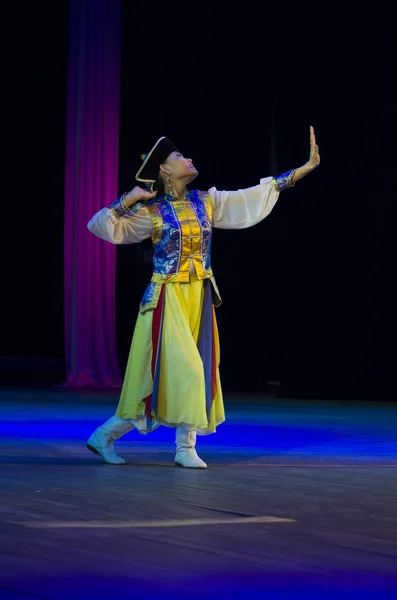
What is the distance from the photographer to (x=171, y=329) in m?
4.86

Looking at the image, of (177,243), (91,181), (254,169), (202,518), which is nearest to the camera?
(202,518)

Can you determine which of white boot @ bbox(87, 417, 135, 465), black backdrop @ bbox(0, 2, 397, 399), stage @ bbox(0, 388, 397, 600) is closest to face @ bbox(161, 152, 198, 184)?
white boot @ bbox(87, 417, 135, 465)

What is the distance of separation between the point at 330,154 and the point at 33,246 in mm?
3801

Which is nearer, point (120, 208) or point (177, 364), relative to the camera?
point (177, 364)

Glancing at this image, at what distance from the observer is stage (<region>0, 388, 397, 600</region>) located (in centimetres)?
250

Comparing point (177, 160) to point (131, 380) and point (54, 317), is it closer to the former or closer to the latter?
point (131, 380)

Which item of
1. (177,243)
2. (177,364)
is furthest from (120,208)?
(177,364)

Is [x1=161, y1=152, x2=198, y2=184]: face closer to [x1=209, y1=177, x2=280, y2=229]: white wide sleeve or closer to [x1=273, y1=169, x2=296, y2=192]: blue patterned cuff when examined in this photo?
[x1=209, y1=177, x2=280, y2=229]: white wide sleeve

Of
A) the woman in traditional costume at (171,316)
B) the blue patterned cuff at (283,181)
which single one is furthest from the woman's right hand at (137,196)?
the blue patterned cuff at (283,181)

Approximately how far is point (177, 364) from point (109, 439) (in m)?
0.42

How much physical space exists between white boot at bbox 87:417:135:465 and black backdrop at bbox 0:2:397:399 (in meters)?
4.92

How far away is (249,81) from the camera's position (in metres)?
10.6

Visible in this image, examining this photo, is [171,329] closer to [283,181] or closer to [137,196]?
[137,196]

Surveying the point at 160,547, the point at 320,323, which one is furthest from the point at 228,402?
the point at 160,547
